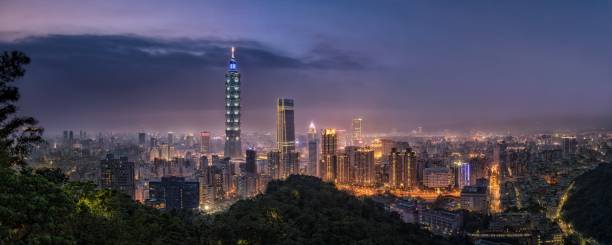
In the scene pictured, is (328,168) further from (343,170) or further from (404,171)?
(404,171)

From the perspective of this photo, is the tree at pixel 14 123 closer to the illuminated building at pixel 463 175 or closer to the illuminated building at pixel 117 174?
the illuminated building at pixel 117 174

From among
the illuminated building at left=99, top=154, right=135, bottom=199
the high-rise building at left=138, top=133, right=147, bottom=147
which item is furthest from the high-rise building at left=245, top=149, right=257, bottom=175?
the high-rise building at left=138, top=133, right=147, bottom=147

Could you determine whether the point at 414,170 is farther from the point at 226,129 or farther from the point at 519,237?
the point at 226,129

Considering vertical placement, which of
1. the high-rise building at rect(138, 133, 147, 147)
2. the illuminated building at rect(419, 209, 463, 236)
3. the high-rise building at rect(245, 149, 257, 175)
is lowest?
the illuminated building at rect(419, 209, 463, 236)

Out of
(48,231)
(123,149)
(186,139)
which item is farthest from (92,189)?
(186,139)

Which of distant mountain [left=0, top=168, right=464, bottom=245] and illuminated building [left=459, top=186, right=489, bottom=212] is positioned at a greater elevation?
distant mountain [left=0, top=168, right=464, bottom=245]

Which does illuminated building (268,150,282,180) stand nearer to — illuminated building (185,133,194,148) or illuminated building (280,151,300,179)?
illuminated building (280,151,300,179)
